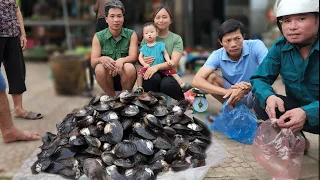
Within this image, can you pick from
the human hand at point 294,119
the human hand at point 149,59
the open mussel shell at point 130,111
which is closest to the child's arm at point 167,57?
the human hand at point 149,59

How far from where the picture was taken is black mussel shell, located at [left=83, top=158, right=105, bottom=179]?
7.09 ft

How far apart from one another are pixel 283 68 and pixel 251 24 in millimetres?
5137

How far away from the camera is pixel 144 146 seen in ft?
7.54

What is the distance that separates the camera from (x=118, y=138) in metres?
2.36

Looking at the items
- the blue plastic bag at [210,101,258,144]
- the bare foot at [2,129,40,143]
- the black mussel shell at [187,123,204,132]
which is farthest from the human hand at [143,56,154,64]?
the bare foot at [2,129,40,143]

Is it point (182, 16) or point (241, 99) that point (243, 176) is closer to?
point (241, 99)

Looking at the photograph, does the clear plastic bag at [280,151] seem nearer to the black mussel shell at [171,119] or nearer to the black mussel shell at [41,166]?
the black mussel shell at [171,119]

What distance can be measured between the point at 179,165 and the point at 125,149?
14.5 inches

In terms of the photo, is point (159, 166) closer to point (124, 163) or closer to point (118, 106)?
point (124, 163)

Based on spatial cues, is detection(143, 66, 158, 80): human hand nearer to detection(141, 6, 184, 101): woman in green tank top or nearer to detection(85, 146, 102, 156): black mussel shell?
detection(141, 6, 184, 101): woman in green tank top

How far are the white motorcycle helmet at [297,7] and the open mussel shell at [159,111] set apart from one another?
108 cm

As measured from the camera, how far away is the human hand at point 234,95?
277 cm

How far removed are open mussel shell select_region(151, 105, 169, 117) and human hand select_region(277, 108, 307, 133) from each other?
90 cm

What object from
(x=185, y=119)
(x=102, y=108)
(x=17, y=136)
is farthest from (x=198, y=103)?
(x=17, y=136)
